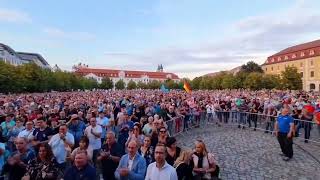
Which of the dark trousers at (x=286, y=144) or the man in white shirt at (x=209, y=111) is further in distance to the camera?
the man in white shirt at (x=209, y=111)

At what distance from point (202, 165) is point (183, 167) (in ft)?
2.84

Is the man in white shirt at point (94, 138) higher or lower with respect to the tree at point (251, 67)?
lower

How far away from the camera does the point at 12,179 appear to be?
6.04 m

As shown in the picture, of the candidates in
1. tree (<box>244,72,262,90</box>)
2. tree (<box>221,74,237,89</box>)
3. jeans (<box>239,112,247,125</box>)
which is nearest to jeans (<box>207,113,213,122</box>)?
jeans (<box>239,112,247,125</box>)

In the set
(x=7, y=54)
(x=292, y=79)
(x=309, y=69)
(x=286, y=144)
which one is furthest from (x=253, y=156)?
(x=7, y=54)

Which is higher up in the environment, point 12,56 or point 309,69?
point 12,56

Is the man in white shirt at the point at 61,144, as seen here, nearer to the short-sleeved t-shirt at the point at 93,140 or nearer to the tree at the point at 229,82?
the short-sleeved t-shirt at the point at 93,140

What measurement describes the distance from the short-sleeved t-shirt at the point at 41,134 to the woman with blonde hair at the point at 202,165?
148 inches

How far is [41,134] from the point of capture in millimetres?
8656

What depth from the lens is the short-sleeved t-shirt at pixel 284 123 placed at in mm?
12188

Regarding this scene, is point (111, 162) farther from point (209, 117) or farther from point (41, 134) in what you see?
point (209, 117)

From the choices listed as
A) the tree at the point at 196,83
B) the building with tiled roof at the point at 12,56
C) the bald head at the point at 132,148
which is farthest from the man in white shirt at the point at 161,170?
the tree at the point at 196,83

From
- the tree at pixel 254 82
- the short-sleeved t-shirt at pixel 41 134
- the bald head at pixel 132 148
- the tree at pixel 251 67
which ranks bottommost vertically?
the short-sleeved t-shirt at pixel 41 134

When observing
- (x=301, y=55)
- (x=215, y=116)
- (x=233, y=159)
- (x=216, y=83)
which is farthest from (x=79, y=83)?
(x=233, y=159)
